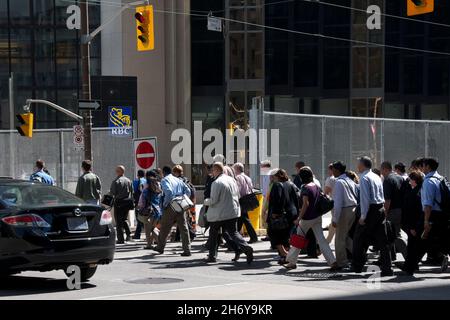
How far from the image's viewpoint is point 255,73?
121ft

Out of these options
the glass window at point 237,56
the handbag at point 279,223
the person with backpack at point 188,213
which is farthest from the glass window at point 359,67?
the handbag at point 279,223

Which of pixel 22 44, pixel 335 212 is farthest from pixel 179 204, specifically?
pixel 22 44

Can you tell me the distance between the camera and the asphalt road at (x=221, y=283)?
10.1 metres

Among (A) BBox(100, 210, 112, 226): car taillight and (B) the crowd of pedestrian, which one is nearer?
(A) BBox(100, 210, 112, 226): car taillight

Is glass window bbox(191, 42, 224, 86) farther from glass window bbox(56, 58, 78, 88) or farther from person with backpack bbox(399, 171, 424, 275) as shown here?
person with backpack bbox(399, 171, 424, 275)

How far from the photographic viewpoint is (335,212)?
12742 mm

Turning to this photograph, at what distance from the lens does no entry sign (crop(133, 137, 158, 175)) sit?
19.4 m

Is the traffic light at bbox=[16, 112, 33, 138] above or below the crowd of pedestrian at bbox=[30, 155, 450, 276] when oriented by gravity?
above

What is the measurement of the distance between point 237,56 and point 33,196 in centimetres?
2669

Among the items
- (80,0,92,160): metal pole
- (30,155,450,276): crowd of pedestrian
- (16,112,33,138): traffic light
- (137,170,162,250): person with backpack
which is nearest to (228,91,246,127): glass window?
(16,112,33,138): traffic light

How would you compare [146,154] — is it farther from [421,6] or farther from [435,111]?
[435,111]

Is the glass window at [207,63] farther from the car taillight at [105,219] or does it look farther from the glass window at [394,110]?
the car taillight at [105,219]

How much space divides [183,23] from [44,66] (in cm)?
712
